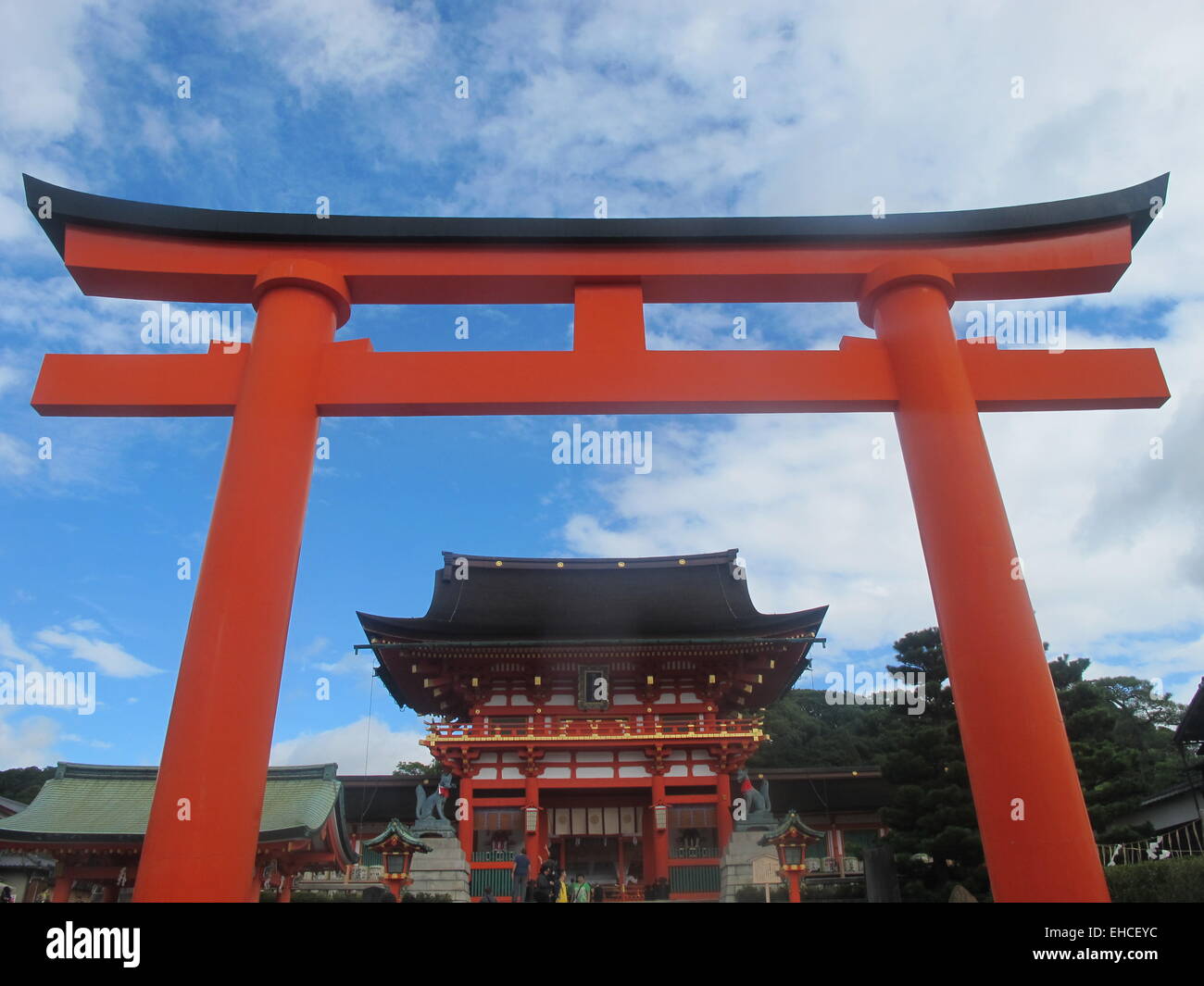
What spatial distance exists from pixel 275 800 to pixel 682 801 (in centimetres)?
683

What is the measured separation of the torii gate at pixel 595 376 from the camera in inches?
164

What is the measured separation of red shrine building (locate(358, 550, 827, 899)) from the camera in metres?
14.6

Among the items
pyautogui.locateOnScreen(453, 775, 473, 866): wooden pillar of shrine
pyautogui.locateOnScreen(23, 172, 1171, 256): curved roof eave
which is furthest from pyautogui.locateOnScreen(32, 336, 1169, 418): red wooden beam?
pyautogui.locateOnScreen(453, 775, 473, 866): wooden pillar of shrine

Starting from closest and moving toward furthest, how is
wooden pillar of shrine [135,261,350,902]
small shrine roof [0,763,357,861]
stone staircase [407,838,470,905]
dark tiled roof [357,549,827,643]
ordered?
1. wooden pillar of shrine [135,261,350,902]
2. small shrine roof [0,763,357,861]
3. stone staircase [407,838,470,905]
4. dark tiled roof [357,549,827,643]

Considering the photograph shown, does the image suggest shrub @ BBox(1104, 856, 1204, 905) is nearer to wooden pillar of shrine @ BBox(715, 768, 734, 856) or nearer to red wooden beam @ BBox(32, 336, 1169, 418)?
wooden pillar of shrine @ BBox(715, 768, 734, 856)

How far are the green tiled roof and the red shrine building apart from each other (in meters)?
2.52

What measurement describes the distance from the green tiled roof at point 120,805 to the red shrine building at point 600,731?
2.52 m

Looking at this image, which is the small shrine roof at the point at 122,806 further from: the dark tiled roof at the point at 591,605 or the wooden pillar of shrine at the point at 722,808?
the wooden pillar of shrine at the point at 722,808

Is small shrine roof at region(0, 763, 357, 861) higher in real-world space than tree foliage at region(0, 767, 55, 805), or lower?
lower

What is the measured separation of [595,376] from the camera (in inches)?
212

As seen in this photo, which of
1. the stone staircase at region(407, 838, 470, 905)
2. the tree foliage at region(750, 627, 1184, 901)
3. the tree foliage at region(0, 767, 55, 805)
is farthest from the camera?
the tree foliage at region(0, 767, 55, 805)

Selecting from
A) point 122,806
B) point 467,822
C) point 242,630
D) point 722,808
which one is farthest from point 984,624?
point 122,806
